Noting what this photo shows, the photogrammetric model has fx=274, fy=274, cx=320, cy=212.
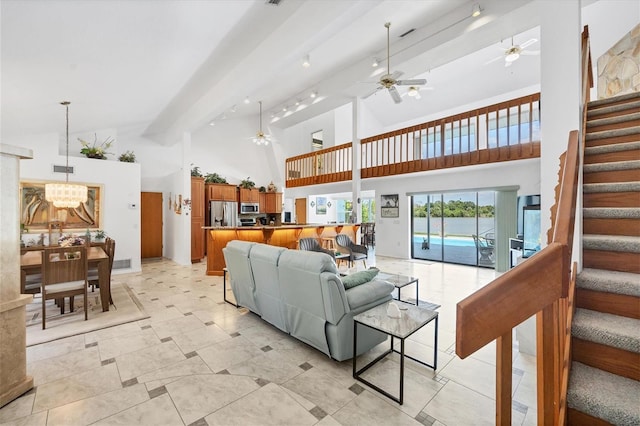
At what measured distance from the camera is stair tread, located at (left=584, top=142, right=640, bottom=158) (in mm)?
2221

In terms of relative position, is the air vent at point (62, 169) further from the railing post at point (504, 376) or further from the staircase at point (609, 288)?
the staircase at point (609, 288)

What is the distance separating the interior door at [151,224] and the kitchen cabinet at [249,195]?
8.41ft

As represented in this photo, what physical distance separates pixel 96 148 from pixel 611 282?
8601mm

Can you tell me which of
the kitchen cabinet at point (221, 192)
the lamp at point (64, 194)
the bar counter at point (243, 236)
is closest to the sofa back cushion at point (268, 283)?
the bar counter at point (243, 236)

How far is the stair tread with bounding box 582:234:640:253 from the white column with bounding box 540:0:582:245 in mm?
482

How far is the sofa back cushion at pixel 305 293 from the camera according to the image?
251cm

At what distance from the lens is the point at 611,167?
84.1 inches

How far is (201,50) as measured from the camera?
394 centimetres

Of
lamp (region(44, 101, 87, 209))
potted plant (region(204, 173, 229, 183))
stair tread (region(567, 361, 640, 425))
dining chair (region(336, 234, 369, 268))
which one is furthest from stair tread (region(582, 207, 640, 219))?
potted plant (region(204, 173, 229, 183))

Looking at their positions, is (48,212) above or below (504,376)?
above

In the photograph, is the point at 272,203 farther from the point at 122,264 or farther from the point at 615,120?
the point at 615,120

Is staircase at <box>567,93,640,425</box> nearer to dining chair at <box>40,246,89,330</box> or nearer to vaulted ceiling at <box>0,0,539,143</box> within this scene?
vaulted ceiling at <box>0,0,539,143</box>

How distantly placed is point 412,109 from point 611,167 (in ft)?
27.4

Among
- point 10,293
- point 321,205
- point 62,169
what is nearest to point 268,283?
point 10,293
